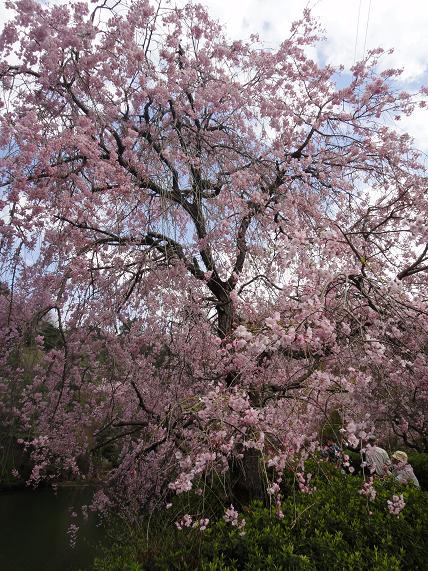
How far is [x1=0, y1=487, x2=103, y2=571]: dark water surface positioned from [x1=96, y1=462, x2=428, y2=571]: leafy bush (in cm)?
355

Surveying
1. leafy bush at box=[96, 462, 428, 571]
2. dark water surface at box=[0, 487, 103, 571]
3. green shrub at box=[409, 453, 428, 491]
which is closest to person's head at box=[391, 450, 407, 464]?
leafy bush at box=[96, 462, 428, 571]

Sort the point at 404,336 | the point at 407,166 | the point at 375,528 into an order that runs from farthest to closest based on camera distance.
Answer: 1. the point at 407,166
2. the point at 375,528
3. the point at 404,336

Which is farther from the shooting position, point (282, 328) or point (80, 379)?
point (80, 379)

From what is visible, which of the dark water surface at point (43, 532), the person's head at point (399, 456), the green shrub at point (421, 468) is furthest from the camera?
the dark water surface at point (43, 532)

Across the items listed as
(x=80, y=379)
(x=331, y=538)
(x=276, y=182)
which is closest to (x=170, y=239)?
(x=276, y=182)

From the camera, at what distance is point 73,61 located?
11.5 feet

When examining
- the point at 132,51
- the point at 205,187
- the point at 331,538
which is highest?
the point at 132,51

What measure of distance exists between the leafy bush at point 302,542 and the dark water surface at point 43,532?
355cm

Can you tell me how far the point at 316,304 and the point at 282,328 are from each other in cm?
24

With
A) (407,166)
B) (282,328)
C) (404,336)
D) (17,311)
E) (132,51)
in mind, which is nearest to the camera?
(282,328)

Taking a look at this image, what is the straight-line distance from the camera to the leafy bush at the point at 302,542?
3074mm

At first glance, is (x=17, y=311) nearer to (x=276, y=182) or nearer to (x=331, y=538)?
(x=276, y=182)

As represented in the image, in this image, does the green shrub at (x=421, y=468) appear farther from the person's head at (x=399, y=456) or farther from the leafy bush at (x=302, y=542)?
the leafy bush at (x=302, y=542)

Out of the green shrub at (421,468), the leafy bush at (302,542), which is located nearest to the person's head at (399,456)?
the leafy bush at (302,542)
